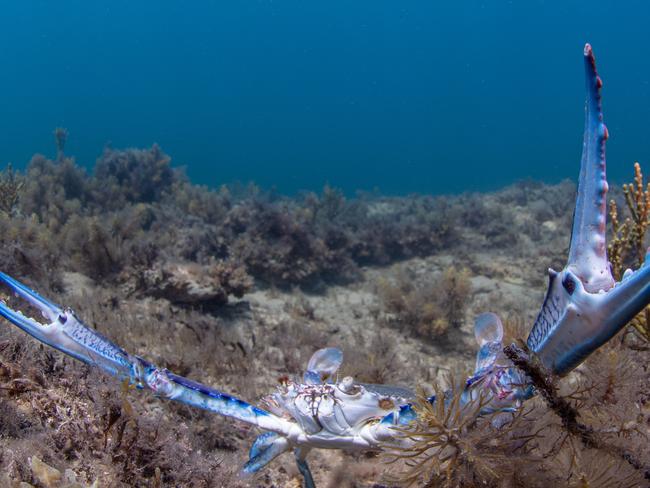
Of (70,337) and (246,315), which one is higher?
(246,315)

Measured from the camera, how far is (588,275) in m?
1.64

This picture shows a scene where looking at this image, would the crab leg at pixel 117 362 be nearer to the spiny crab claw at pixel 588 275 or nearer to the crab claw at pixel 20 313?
the crab claw at pixel 20 313

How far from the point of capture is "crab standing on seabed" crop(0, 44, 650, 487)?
1603mm

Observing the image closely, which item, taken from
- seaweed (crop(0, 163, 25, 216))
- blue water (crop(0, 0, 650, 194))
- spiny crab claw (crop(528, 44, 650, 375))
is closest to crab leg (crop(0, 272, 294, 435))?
spiny crab claw (crop(528, 44, 650, 375))

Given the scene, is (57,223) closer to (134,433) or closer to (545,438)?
(134,433)

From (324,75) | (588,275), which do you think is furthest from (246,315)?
(324,75)

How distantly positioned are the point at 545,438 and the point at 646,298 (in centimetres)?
142

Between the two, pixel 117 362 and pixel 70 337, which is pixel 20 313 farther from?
pixel 117 362

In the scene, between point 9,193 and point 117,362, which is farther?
point 9,193

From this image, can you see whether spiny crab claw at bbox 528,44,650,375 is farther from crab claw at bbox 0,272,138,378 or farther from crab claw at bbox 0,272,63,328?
crab claw at bbox 0,272,63,328

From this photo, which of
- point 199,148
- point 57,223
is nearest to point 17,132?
point 199,148

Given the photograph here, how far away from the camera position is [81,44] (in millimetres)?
150000

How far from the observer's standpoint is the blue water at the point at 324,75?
12681 cm

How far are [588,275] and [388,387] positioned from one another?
153 cm
